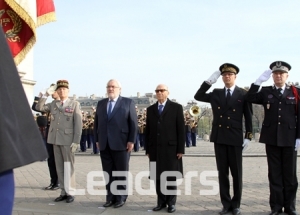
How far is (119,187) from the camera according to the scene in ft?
20.8

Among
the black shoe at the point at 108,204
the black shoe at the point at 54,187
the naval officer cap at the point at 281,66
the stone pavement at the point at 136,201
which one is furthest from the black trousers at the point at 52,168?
the naval officer cap at the point at 281,66

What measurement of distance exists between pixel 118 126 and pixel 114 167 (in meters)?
0.70

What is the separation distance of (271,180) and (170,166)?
151cm

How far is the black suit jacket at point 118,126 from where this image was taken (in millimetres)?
6395

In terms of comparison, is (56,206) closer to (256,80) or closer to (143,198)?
(143,198)

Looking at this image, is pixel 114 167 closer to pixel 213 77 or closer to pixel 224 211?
pixel 224 211

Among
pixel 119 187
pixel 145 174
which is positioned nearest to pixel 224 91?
pixel 119 187

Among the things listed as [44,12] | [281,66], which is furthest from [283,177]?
[44,12]

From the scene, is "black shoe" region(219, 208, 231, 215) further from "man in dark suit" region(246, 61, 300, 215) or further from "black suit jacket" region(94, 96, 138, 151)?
"black suit jacket" region(94, 96, 138, 151)

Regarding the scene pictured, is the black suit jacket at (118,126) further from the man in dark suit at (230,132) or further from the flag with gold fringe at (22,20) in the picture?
the flag with gold fringe at (22,20)

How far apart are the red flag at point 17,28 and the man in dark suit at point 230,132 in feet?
9.43

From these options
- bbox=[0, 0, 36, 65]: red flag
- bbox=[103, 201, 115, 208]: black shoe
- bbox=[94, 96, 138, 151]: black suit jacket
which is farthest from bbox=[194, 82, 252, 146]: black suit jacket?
bbox=[0, 0, 36, 65]: red flag

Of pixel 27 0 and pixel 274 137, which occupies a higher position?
pixel 27 0

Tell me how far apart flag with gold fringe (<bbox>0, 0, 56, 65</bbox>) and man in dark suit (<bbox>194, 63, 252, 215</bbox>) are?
2715mm
